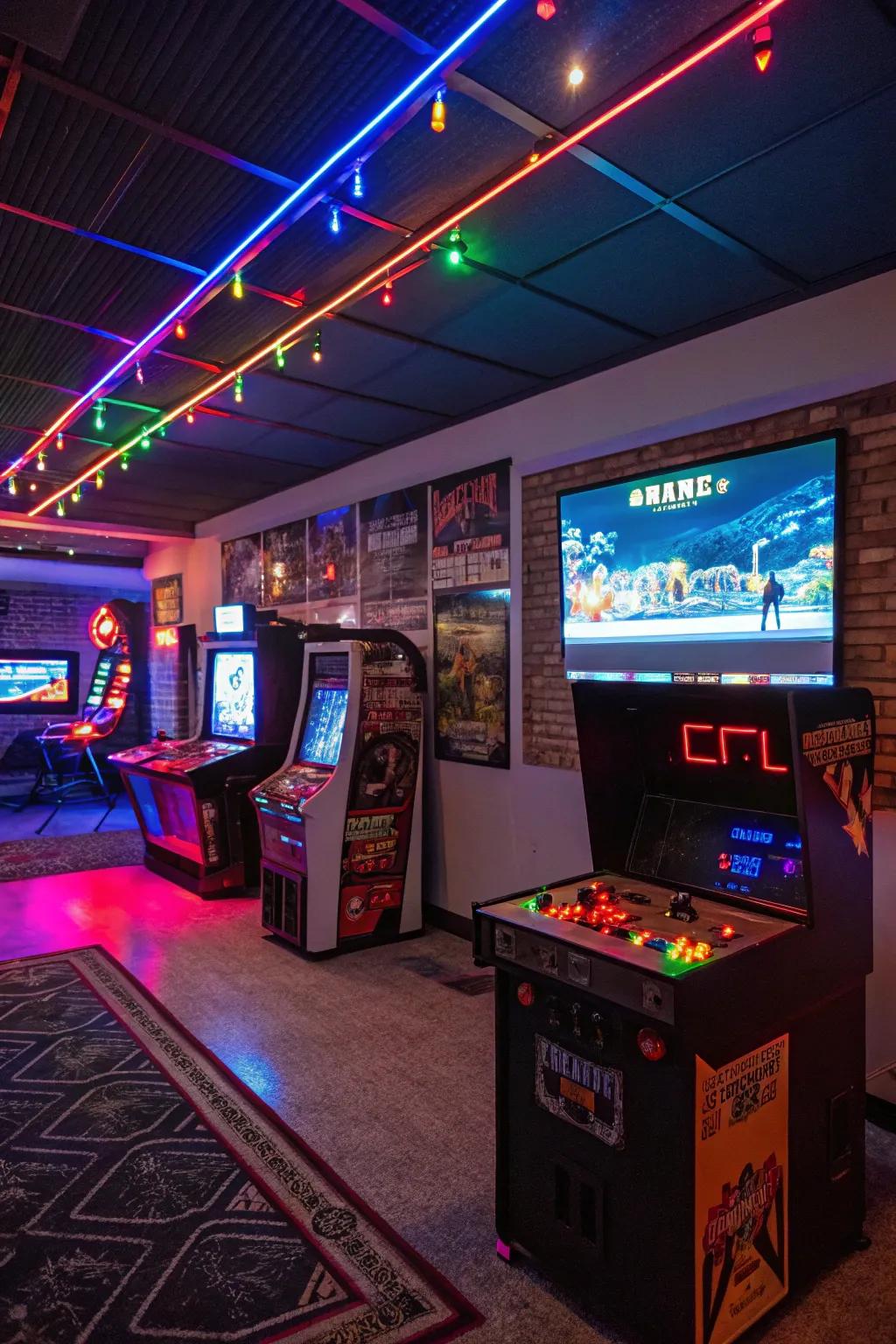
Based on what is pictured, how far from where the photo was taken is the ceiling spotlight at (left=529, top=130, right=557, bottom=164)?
2.22m

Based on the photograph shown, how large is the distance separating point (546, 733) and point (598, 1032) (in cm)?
237

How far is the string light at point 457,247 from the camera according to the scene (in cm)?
270

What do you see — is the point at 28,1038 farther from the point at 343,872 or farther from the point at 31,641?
the point at 31,641

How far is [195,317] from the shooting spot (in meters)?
3.45

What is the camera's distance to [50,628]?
1046cm

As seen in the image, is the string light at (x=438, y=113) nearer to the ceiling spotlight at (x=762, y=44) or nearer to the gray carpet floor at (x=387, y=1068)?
the ceiling spotlight at (x=762, y=44)

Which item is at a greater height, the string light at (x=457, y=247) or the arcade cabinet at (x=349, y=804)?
the string light at (x=457, y=247)

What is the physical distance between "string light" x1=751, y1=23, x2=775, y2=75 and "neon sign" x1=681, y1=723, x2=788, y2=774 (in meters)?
1.57

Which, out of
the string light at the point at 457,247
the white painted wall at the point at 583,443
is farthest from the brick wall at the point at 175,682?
the string light at the point at 457,247

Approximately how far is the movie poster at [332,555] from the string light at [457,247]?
2976 millimetres

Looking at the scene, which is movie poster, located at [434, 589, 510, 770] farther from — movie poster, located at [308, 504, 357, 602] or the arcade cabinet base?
the arcade cabinet base

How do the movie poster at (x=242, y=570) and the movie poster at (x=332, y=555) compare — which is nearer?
the movie poster at (x=332, y=555)

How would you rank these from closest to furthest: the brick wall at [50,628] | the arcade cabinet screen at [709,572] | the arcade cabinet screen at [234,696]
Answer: the arcade cabinet screen at [709,572], the arcade cabinet screen at [234,696], the brick wall at [50,628]

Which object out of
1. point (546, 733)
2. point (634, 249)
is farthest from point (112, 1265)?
point (634, 249)
